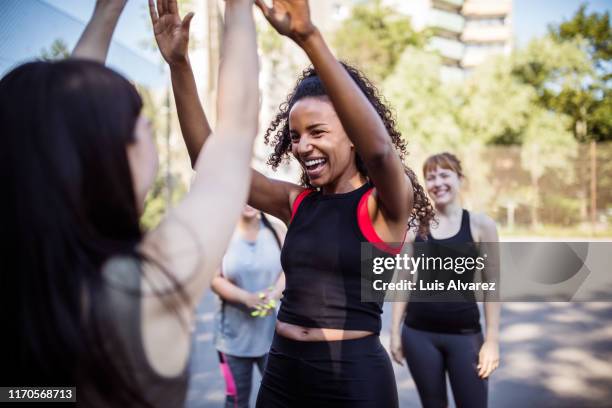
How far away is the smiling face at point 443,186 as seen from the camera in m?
3.98

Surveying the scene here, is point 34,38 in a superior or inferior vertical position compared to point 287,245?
superior

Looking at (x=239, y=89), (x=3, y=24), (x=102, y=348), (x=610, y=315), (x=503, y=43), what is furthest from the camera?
(x=503, y=43)

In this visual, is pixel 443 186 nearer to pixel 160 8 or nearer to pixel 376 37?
pixel 160 8

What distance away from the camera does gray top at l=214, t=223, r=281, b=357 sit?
3.79 meters

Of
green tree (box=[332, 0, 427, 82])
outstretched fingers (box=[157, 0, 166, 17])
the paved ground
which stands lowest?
the paved ground

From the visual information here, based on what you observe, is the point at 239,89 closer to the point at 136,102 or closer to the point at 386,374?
the point at 136,102

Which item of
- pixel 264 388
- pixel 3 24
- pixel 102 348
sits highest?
pixel 3 24

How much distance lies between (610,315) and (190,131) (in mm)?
8450

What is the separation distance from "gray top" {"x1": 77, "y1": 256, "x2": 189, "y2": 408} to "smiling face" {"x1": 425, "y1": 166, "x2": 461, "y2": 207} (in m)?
3.23

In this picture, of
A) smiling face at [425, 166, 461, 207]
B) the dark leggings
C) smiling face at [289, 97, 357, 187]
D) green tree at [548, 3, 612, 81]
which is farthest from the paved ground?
green tree at [548, 3, 612, 81]

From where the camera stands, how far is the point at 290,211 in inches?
87.1

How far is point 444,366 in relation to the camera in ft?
11.6

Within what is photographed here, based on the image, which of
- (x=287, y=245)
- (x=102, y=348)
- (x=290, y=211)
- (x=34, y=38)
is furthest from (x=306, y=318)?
(x=34, y=38)

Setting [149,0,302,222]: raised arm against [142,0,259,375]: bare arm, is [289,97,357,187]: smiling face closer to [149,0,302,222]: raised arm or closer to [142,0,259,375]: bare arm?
[149,0,302,222]: raised arm
